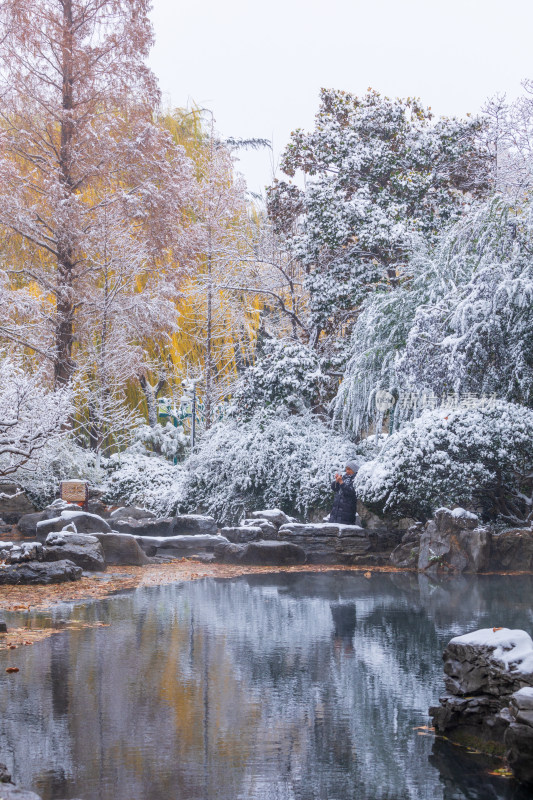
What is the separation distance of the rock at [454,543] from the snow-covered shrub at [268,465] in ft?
12.5

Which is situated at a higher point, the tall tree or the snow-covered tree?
the tall tree

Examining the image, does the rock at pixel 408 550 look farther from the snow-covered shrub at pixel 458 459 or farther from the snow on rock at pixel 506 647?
the snow on rock at pixel 506 647

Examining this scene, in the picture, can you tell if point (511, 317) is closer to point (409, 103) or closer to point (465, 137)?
point (465, 137)

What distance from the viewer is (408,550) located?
1532 cm

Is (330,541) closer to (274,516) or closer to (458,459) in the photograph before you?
(274,516)

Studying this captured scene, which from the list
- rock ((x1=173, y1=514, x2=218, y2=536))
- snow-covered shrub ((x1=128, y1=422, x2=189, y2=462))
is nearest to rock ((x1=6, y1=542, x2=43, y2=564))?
rock ((x1=173, y1=514, x2=218, y2=536))

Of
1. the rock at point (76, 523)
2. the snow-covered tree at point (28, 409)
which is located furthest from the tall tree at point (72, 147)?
the rock at point (76, 523)

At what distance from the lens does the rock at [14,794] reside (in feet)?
12.3

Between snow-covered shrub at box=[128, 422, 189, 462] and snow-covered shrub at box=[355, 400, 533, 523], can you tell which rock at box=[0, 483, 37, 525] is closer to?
snow-covered shrub at box=[128, 422, 189, 462]

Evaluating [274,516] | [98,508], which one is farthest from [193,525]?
[98,508]

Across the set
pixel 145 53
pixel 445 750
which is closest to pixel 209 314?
pixel 145 53

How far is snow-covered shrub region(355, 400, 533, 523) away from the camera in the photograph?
48.5ft

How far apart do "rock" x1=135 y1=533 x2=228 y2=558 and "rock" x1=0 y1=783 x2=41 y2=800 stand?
42.5 ft

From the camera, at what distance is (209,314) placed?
1030 inches
